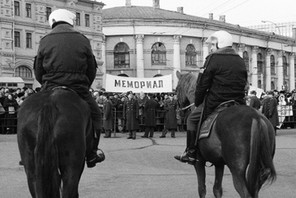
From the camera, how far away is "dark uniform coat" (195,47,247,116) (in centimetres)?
654

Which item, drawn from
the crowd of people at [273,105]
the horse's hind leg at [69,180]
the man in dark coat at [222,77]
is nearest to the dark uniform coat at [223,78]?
the man in dark coat at [222,77]

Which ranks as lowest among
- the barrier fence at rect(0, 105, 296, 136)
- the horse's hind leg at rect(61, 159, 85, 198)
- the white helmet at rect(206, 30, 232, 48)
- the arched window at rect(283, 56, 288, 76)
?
the barrier fence at rect(0, 105, 296, 136)

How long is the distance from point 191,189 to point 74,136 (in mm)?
4104

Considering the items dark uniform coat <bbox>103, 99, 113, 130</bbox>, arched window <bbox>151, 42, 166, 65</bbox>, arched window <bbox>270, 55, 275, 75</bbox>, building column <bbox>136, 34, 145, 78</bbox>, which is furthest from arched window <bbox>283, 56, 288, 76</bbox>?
dark uniform coat <bbox>103, 99, 113, 130</bbox>

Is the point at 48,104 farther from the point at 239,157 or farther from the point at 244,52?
the point at 244,52

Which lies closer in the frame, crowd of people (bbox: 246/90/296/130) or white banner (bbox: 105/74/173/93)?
crowd of people (bbox: 246/90/296/130)

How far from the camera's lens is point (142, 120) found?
24219mm

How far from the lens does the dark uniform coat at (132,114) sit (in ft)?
68.4

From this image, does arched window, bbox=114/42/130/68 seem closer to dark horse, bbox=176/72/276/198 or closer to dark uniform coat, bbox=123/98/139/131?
dark uniform coat, bbox=123/98/139/131

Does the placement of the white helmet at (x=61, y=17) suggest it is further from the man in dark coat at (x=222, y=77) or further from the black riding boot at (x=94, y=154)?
the man in dark coat at (x=222, y=77)

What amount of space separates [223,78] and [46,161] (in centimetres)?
283

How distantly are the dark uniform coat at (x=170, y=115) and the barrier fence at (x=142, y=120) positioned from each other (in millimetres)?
449

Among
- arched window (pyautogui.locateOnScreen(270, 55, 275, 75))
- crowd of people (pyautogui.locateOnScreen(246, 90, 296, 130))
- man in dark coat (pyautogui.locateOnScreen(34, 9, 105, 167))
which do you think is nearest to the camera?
man in dark coat (pyautogui.locateOnScreen(34, 9, 105, 167))

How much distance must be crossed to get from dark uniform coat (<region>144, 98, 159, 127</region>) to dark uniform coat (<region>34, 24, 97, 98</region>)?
1590 centimetres
